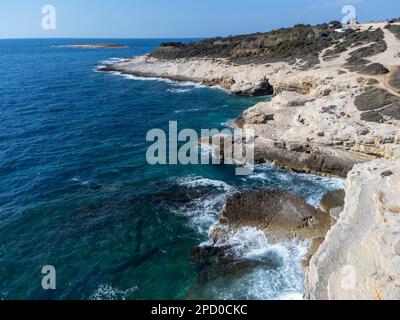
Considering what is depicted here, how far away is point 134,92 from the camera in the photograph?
7106cm

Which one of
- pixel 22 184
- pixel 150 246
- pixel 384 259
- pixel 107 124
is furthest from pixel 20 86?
pixel 384 259

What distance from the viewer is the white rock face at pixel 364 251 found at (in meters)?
14.0

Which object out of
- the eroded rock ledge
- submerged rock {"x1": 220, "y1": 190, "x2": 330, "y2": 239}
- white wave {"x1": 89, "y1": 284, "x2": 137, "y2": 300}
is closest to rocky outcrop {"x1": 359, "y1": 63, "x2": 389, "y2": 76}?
the eroded rock ledge

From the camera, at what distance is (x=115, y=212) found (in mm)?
27641

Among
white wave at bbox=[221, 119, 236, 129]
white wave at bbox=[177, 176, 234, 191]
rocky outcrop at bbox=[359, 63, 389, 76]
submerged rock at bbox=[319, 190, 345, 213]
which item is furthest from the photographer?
rocky outcrop at bbox=[359, 63, 389, 76]

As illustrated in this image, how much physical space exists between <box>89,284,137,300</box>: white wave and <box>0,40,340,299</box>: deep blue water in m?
0.06

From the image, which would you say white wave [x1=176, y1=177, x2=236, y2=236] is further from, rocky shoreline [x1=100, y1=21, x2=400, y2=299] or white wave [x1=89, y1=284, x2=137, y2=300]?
white wave [x1=89, y1=284, x2=137, y2=300]

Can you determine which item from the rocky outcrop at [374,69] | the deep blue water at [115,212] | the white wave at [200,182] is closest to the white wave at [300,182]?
the deep blue water at [115,212]

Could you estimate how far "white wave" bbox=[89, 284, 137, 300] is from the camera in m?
19.6

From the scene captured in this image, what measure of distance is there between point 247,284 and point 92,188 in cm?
1717

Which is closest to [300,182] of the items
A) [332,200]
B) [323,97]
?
[332,200]

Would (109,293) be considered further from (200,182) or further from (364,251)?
(200,182)

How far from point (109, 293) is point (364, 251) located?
13.8m

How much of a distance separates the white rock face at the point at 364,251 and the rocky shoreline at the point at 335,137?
0.05 metres
